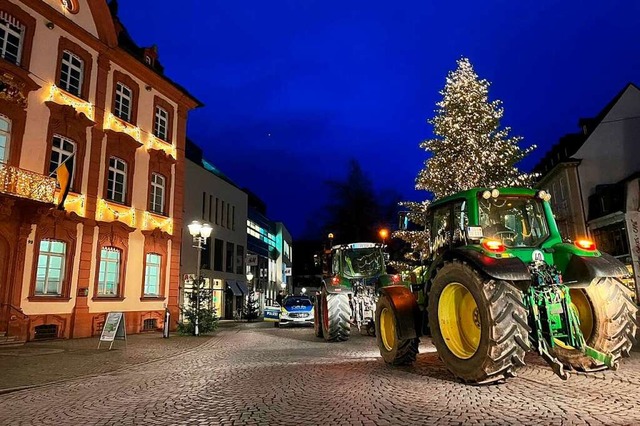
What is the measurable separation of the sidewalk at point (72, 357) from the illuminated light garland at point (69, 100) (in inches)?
334

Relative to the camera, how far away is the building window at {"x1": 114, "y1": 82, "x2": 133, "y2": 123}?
19766 mm

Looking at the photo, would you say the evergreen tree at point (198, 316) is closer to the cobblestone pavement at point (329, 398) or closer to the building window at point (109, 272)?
the building window at point (109, 272)

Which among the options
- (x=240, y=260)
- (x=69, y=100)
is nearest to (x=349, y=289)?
(x=69, y=100)

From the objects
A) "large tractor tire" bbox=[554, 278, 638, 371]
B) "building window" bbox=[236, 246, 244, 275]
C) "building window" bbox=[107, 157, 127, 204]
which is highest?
"building window" bbox=[107, 157, 127, 204]

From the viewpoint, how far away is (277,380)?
737 cm

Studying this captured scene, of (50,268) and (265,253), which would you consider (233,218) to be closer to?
(265,253)

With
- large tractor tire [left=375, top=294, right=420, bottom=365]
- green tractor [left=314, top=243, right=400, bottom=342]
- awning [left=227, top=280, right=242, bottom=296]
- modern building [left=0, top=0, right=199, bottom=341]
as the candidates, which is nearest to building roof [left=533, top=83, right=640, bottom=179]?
green tractor [left=314, top=243, right=400, bottom=342]

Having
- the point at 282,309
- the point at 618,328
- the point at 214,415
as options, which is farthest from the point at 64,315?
the point at 618,328

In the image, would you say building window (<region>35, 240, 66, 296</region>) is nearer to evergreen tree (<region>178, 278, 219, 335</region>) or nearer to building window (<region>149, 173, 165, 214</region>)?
evergreen tree (<region>178, 278, 219, 335</region>)

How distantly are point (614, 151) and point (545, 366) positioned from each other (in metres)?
30.2

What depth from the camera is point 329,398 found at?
5.85m

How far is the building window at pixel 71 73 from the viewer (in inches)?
679

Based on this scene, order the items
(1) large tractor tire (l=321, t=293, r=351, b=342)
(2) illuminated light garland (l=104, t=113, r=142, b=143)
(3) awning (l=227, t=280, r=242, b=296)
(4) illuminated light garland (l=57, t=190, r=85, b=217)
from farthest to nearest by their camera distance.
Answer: (3) awning (l=227, t=280, r=242, b=296) → (2) illuminated light garland (l=104, t=113, r=142, b=143) → (4) illuminated light garland (l=57, t=190, r=85, b=217) → (1) large tractor tire (l=321, t=293, r=351, b=342)

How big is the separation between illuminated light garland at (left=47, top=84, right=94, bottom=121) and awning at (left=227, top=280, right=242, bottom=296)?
62.7 ft
